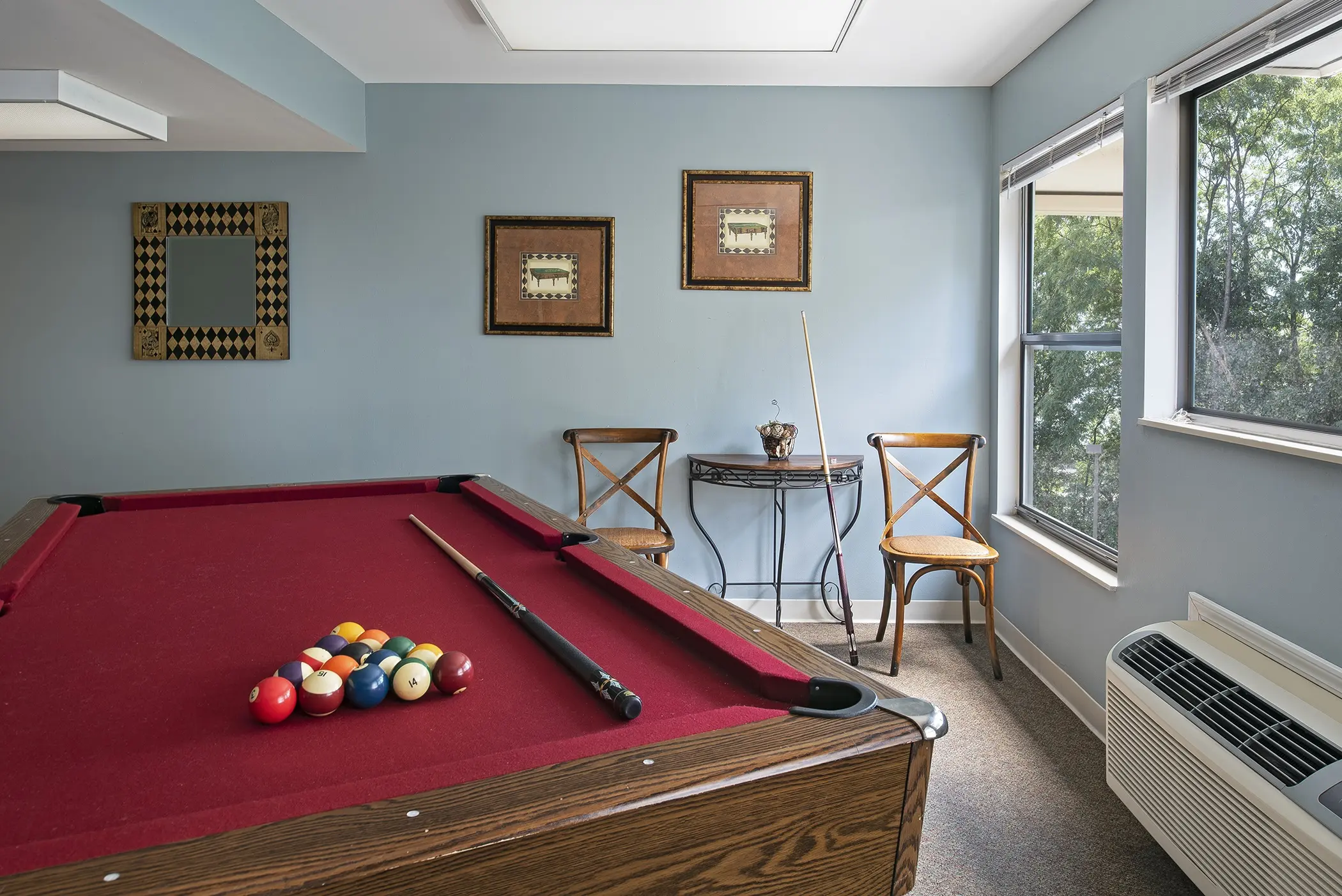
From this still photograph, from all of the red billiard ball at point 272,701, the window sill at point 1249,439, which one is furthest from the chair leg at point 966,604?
the red billiard ball at point 272,701

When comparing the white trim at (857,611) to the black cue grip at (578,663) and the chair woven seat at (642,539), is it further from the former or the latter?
the black cue grip at (578,663)

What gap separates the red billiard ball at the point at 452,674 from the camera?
1.16m

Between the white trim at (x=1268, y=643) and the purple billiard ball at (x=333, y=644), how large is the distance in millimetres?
1891

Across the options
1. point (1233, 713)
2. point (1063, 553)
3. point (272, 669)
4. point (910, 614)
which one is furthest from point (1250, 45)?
point (910, 614)

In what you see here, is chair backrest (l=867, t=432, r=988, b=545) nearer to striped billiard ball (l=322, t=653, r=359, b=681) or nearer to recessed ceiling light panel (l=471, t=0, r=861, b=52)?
recessed ceiling light panel (l=471, t=0, r=861, b=52)

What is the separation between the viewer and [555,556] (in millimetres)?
1990

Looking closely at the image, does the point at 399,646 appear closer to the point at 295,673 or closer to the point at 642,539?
the point at 295,673

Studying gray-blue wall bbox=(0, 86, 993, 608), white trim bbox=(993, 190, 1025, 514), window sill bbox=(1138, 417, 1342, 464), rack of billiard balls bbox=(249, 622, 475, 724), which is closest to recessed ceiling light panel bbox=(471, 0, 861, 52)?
gray-blue wall bbox=(0, 86, 993, 608)

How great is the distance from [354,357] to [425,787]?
139 inches

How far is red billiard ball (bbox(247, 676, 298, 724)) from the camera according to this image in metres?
1.07

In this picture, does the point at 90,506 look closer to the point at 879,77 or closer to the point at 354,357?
the point at 354,357

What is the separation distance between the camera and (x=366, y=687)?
3.69ft

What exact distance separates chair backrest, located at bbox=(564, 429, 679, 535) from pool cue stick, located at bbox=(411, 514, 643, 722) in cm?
210

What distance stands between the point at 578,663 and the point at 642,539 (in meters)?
2.41
